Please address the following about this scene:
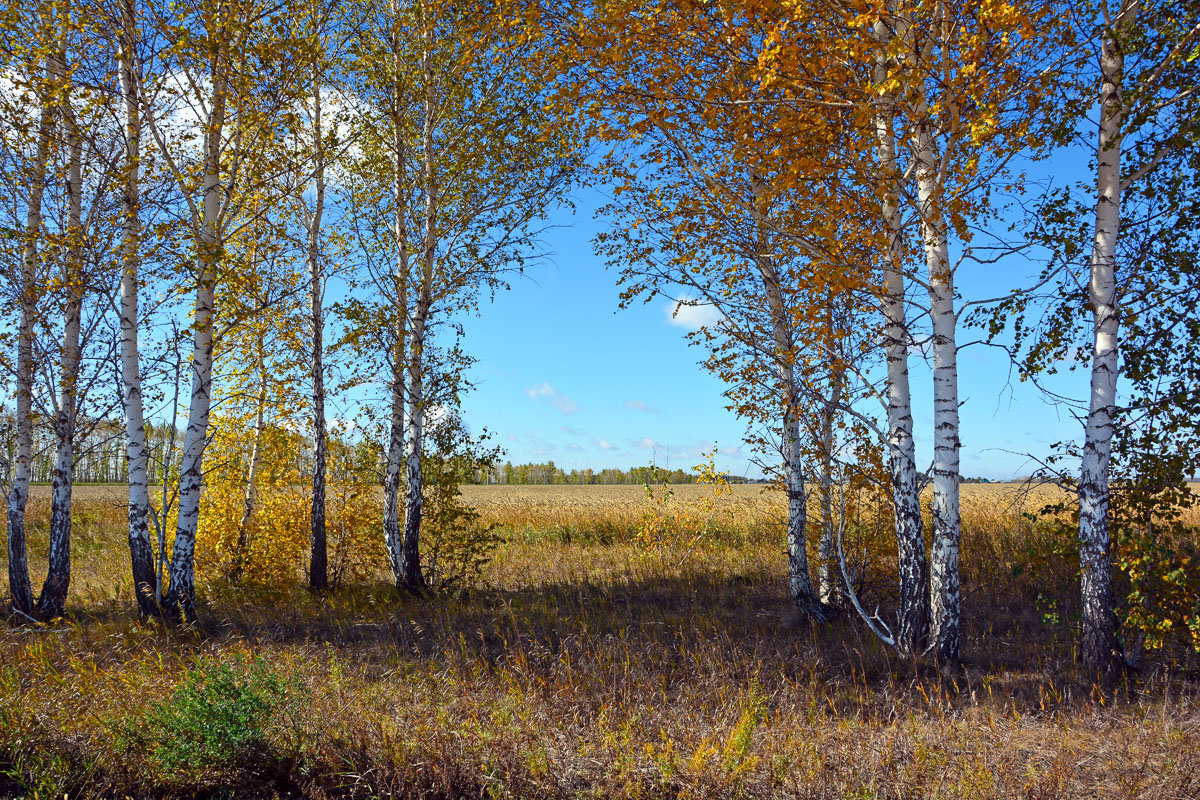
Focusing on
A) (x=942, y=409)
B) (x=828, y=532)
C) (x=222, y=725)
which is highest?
(x=942, y=409)

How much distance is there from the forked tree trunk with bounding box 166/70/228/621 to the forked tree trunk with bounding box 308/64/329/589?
94.7 inches

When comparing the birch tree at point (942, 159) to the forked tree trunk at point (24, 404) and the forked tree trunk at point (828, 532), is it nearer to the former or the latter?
the forked tree trunk at point (828, 532)

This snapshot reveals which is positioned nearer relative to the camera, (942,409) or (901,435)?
(942,409)

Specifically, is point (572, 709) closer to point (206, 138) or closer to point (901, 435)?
point (901, 435)

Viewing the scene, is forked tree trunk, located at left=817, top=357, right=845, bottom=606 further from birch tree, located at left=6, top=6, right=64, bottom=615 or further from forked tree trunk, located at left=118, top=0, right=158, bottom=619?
birch tree, located at left=6, top=6, right=64, bottom=615

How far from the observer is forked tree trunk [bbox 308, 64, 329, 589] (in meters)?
11.5

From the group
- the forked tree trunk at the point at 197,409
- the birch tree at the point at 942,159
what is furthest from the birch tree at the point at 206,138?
the birch tree at the point at 942,159

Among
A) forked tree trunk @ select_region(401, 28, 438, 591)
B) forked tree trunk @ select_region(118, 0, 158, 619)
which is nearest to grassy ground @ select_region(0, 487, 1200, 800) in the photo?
forked tree trunk @ select_region(118, 0, 158, 619)

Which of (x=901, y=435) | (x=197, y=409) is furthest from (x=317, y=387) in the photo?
(x=901, y=435)

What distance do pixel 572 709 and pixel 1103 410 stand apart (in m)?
5.99

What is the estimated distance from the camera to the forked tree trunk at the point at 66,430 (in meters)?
9.47

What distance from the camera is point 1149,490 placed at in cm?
680

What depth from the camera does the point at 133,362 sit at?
8.81 meters

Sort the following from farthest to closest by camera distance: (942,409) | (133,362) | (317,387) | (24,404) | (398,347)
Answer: (317,387), (398,347), (24,404), (133,362), (942,409)
